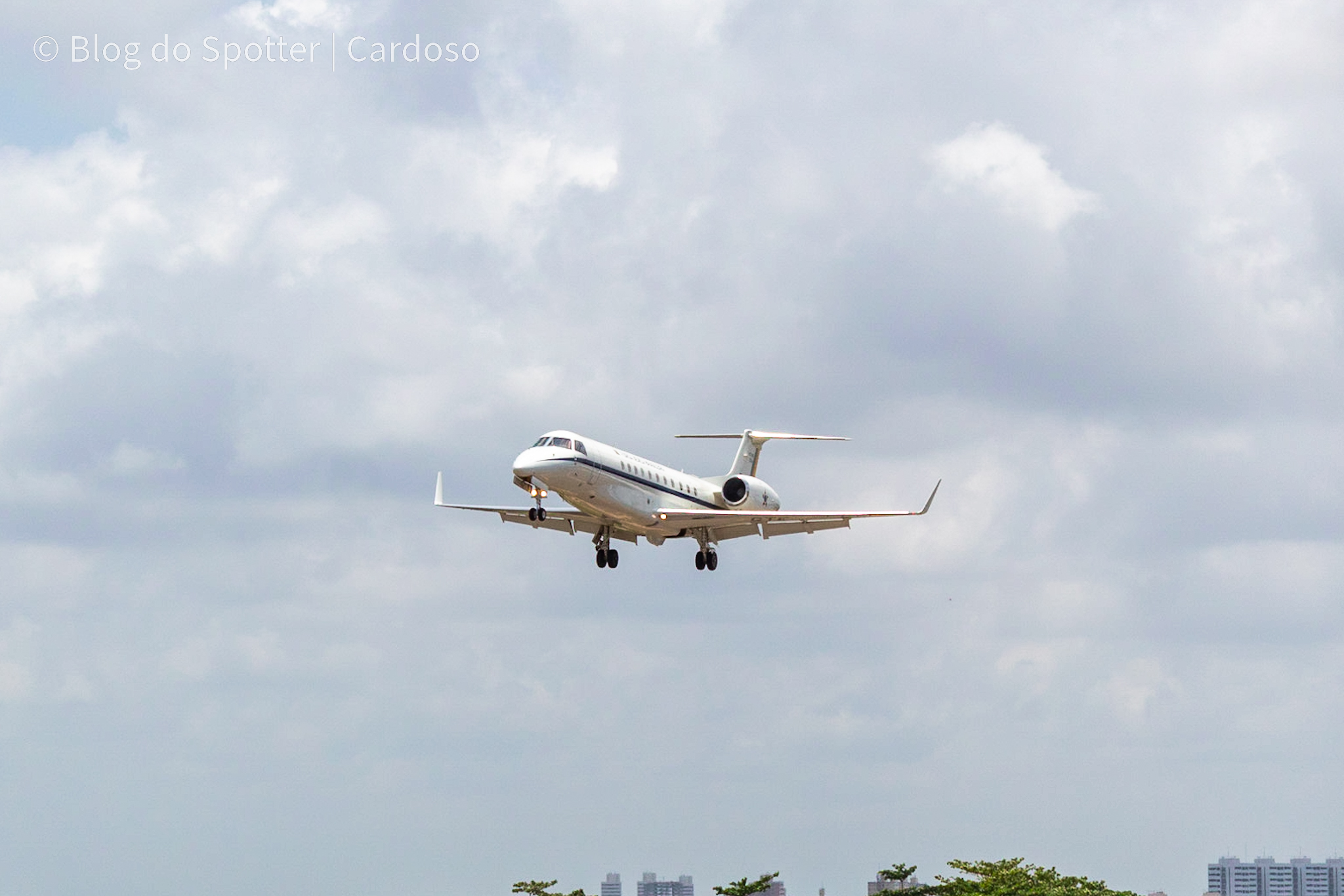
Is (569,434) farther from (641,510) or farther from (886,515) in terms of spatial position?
(886,515)

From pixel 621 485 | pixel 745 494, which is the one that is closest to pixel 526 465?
pixel 621 485

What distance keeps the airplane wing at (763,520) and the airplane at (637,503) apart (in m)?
0.04

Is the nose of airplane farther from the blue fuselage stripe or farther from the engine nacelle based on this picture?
the engine nacelle

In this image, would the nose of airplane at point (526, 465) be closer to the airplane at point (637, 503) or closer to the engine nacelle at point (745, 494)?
the airplane at point (637, 503)

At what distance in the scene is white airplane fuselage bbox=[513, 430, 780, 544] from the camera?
65000 millimetres

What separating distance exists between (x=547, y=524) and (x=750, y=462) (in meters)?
14.4

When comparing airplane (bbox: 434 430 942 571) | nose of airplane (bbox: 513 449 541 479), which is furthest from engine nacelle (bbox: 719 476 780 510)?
nose of airplane (bbox: 513 449 541 479)

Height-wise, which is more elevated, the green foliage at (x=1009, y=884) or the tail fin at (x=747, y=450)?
the tail fin at (x=747, y=450)

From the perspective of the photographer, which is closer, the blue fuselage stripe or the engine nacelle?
the blue fuselage stripe

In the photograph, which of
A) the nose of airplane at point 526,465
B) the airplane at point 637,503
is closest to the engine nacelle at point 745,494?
the airplane at point 637,503

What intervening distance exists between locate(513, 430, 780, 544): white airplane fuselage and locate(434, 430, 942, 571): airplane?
1.0 inches

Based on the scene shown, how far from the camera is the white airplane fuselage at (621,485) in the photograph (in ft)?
213

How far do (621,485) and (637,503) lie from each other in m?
1.49

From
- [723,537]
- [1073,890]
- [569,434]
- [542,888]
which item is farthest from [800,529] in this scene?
[542,888]
